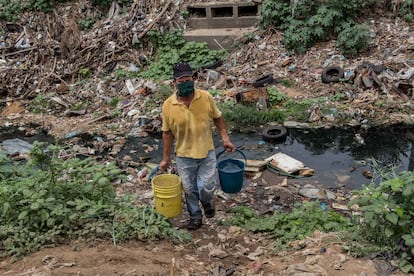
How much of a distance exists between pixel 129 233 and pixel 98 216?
1.11 ft

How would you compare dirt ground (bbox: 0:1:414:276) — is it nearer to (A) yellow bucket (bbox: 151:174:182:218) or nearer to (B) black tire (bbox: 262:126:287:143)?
(A) yellow bucket (bbox: 151:174:182:218)

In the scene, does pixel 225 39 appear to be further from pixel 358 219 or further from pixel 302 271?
pixel 302 271

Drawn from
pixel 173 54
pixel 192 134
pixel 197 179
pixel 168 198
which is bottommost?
pixel 168 198

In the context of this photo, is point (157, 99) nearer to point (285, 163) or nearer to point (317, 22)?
point (285, 163)

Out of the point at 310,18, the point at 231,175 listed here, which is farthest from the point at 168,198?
the point at 310,18

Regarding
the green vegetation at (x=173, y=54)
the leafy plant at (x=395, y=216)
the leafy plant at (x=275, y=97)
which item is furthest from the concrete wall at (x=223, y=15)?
the leafy plant at (x=395, y=216)

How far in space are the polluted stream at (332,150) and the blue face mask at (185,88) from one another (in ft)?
8.69

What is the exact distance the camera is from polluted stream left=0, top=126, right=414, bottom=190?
625cm

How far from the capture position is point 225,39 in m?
10.8

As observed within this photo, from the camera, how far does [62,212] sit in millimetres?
3750

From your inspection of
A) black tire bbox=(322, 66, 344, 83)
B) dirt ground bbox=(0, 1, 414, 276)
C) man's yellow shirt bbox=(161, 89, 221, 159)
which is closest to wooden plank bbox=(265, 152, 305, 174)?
dirt ground bbox=(0, 1, 414, 276)

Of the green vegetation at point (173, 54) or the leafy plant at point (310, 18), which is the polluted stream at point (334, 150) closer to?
the green vegetation at point (173, 54)

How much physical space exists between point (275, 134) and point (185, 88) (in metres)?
3.63

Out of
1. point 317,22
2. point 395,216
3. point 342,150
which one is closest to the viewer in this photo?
point 395,216
